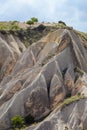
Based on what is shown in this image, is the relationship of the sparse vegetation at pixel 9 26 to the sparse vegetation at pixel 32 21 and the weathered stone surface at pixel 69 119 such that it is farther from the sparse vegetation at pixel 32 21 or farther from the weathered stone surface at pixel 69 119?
the weathered stone surface at pixel 69 119

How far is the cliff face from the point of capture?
3270 inches

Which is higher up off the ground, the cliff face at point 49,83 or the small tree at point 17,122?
the cliff face at point 49,83

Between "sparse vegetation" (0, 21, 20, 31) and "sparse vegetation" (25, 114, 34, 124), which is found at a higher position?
"sparse vegetation" (0, 21, 20, 31)

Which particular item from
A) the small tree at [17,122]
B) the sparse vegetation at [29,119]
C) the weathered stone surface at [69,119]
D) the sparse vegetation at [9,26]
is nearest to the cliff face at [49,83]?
the weathered stone surface at [69,119]

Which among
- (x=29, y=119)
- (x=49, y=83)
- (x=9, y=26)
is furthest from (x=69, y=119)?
(x=9, y=26)

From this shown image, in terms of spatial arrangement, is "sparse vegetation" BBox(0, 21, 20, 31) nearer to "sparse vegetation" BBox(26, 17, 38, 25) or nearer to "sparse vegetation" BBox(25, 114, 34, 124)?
"sparse vegetation" BBox(26, 17, 38, 25)

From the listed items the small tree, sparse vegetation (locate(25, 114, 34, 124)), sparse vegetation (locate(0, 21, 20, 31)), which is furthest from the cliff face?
sparse vegetation (locate(0, 21, 20, 31))

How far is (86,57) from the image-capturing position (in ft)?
329

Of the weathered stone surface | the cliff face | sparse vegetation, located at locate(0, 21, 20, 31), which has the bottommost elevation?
the weathered stone surface

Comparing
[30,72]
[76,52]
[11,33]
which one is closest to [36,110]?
[30,72]

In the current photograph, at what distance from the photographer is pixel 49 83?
91.6 metres

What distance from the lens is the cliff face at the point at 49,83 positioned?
83.1 m

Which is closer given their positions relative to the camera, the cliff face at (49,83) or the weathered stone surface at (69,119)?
the weathered stone surface at (69,119)

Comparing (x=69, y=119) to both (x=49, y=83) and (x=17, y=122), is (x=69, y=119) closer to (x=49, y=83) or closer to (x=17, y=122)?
(x=17, y=122)
